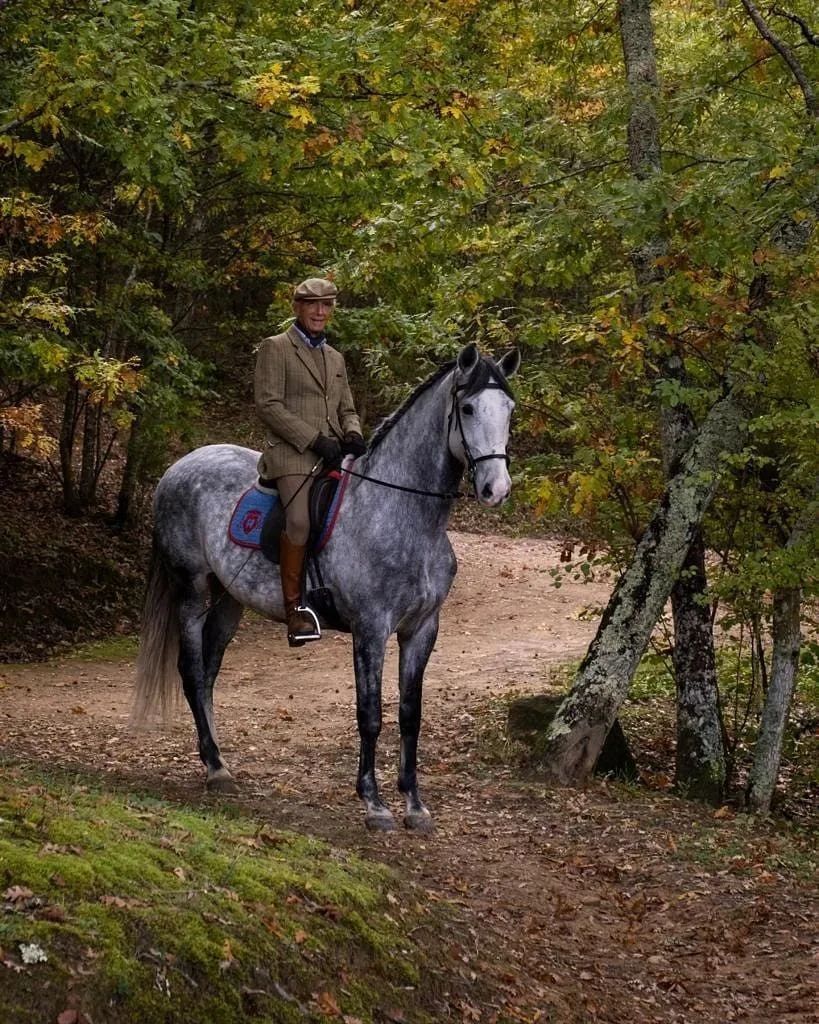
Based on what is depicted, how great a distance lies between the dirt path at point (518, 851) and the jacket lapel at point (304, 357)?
3159 millimetres

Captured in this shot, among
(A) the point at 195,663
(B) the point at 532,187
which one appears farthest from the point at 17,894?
(B) the point at 532,187

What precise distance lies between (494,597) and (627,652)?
1267 centimetres

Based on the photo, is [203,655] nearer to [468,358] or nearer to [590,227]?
[468,358]

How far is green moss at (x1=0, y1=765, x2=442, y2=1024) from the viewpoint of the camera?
4215 millimetres

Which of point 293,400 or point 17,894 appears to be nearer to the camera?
point 17,894

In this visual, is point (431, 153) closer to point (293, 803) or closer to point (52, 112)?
point (52, 112)

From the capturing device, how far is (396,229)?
1205 centimetres

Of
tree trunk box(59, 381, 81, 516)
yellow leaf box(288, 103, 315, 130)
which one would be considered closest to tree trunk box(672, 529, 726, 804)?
yellow leaf box(288, 103, 315, 130)

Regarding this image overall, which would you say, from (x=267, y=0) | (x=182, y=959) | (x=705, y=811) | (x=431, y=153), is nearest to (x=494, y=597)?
(x=267, y=0)

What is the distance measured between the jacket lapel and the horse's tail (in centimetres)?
239

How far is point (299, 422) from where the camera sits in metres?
8.74

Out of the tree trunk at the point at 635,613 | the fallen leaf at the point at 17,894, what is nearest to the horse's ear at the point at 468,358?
the tree trunk at the point at 635,613

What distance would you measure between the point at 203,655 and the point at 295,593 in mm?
1797

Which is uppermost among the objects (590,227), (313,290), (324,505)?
(590,227)
